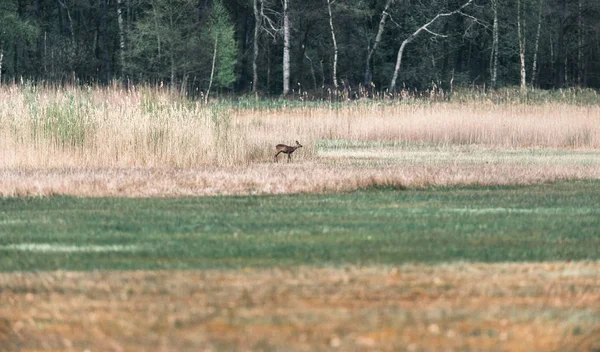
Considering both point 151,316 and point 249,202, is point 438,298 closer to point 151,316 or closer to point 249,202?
point 151,316

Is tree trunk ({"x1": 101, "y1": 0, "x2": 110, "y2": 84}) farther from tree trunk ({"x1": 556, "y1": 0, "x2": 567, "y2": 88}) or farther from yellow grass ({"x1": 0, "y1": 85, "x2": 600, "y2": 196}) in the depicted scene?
yellow grass ({"x1": 0, "y1": 85, "x2": 600, "y2": 196})

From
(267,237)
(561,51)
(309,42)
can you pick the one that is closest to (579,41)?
(561,51)

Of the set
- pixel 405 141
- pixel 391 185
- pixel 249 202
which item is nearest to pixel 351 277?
pixel 249 202

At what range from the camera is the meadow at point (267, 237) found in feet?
21.1

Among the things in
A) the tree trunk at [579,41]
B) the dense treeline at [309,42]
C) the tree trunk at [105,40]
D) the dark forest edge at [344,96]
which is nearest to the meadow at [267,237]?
the dark forest edge at [344,96]

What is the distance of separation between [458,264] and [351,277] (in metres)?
1.06

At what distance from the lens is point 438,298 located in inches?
288

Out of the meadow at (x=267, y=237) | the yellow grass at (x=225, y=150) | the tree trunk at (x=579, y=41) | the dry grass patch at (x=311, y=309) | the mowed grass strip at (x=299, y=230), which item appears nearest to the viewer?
the dry grass patch at (x=311, y=309)

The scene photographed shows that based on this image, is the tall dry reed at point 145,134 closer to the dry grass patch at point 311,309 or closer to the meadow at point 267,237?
the meadow at point 267,237

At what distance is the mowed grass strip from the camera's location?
29.9 ft

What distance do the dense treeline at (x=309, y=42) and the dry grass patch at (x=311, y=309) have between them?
3812 centimetres

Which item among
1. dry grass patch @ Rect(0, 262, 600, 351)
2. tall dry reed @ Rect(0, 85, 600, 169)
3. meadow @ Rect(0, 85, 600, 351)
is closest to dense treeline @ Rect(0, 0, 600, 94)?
tall dry reed @ Rect(0, 85, 600, 169)

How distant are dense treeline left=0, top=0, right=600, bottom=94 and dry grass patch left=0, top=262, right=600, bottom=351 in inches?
1501

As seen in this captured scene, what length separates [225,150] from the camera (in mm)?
18672
